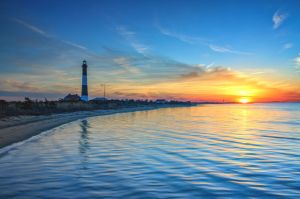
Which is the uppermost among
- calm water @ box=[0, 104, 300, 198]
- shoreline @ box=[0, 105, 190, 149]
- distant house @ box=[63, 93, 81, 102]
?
distant house @ box=[63, 93, 81, 102]

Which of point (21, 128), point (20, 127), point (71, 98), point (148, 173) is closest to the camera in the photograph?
point (148, 173)

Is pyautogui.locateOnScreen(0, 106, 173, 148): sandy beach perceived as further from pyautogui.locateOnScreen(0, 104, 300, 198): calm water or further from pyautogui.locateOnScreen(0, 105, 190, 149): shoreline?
pyautogui.locateOnScreen(0, 104, 300, 198): calm water

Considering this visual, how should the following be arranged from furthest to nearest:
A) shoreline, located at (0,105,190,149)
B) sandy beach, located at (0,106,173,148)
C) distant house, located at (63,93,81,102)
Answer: distant house, located at (63,93,81,102)
sandy beach, located at (0,106,173,148)
shoreline, located at (0,105,190,149)

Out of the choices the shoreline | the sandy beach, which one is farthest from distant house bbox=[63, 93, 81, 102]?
the sandy beach

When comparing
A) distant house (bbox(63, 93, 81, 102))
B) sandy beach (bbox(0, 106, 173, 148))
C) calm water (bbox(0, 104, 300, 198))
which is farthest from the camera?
distant house (bbox(63, 93, 81, 102))

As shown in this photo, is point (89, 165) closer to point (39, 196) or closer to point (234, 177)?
point (39, 196)

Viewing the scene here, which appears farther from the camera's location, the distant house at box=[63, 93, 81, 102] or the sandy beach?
the distant house at box=[63, 93, 81, 102]

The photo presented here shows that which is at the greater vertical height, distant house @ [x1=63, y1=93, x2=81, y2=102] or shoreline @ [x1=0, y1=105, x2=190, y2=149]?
distant house @ [x1=63, y1=93, x2=81, y2=102]

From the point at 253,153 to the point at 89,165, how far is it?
30.3ft

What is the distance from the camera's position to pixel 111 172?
10906 mm

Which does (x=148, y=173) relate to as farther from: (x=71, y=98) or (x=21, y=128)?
(x=71, y=98)

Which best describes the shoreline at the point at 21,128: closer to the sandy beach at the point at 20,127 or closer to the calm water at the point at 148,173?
the sandy beach at the point at 20,127

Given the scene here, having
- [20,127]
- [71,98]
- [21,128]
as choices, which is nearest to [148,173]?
[21,128]

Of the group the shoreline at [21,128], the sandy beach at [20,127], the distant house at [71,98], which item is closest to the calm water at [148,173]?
the shoreline at [21,128]
